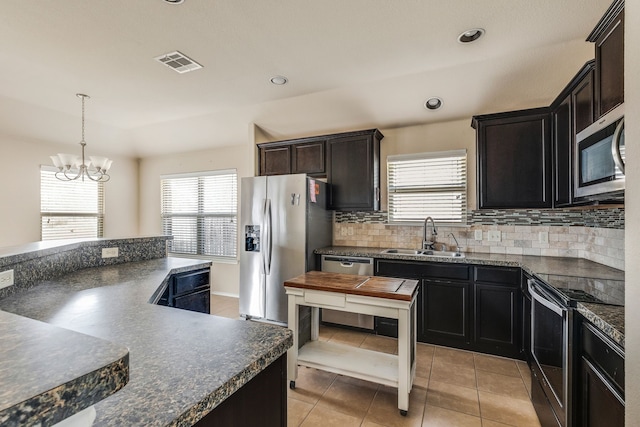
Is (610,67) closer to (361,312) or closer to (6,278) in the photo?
(361,312)

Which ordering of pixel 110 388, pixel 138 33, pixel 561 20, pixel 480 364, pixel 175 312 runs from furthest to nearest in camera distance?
pixel 480 364 < pixel 138 33 < pixel 561 20 < pixel 175 312 < pixel 110 388

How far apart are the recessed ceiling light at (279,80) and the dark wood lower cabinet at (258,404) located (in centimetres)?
280

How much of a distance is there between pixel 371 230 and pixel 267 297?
1.55 m

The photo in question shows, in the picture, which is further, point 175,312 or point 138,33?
point 138,33

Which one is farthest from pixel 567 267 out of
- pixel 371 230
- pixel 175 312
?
pixel 175 312

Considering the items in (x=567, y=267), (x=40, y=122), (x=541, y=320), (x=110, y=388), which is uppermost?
(x=40, y=122)

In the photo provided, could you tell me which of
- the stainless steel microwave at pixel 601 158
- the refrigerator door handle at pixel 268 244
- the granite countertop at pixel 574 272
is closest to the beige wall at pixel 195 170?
the refrigerator door handle at pixel 268 244

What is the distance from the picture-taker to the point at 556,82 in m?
2.80

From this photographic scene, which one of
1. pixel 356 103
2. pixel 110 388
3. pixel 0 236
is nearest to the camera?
pixel 110 388

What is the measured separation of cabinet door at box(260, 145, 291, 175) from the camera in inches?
160

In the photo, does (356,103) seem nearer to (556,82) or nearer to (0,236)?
(556,82)

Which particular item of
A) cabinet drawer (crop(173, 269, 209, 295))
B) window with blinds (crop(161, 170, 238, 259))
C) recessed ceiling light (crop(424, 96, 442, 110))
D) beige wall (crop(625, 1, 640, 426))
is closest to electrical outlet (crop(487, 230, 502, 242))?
recessed ceiling light (crop(424, 96, 442, 110))

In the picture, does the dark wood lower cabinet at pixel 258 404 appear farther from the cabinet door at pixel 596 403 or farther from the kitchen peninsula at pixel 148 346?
the cabinet door at pixel 596 403

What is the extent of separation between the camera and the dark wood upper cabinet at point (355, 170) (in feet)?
11.8
